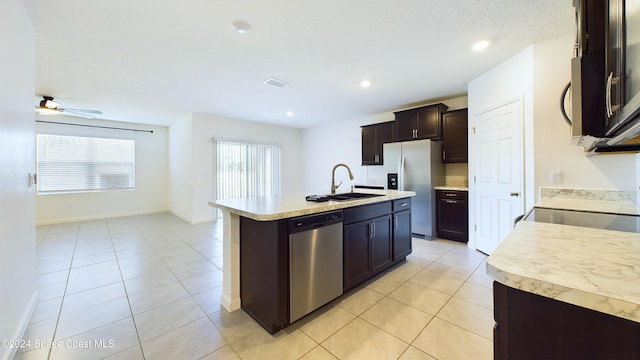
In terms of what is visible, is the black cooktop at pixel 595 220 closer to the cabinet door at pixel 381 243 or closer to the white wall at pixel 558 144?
the white wall at pixel 558 144

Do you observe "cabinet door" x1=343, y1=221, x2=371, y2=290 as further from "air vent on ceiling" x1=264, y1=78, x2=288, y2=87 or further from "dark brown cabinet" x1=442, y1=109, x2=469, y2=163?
"dark brown cabinet" x1=442, y1=109, x2=469, y2=163

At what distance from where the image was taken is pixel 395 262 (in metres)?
2.92

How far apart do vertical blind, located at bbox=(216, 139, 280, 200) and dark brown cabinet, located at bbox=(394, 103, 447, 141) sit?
3549 mm

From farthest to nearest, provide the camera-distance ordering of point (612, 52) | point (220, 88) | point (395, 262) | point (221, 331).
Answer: point (220, 88) < point (395, 262) < point (221, 331) < point (612, 52)

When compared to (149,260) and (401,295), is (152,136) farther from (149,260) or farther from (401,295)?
(401,295)

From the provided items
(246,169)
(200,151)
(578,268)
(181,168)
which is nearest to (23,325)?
(578,268)

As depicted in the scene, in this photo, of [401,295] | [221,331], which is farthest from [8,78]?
[401,295]

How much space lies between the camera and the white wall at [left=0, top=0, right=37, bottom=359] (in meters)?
1.48

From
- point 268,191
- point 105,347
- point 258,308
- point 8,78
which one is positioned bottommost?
point 105,347

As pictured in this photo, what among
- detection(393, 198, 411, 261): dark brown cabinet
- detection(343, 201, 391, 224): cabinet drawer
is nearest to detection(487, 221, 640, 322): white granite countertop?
detection(343, 201, 391, 224): cabinet drawer

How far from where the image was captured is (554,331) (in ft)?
2.10

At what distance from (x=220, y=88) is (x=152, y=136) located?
4.18 meters

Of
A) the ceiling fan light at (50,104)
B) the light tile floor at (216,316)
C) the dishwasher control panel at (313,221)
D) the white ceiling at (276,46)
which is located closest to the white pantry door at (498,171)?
the light tile floor at (216,316)

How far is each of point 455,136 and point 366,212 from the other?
8.52 ft
